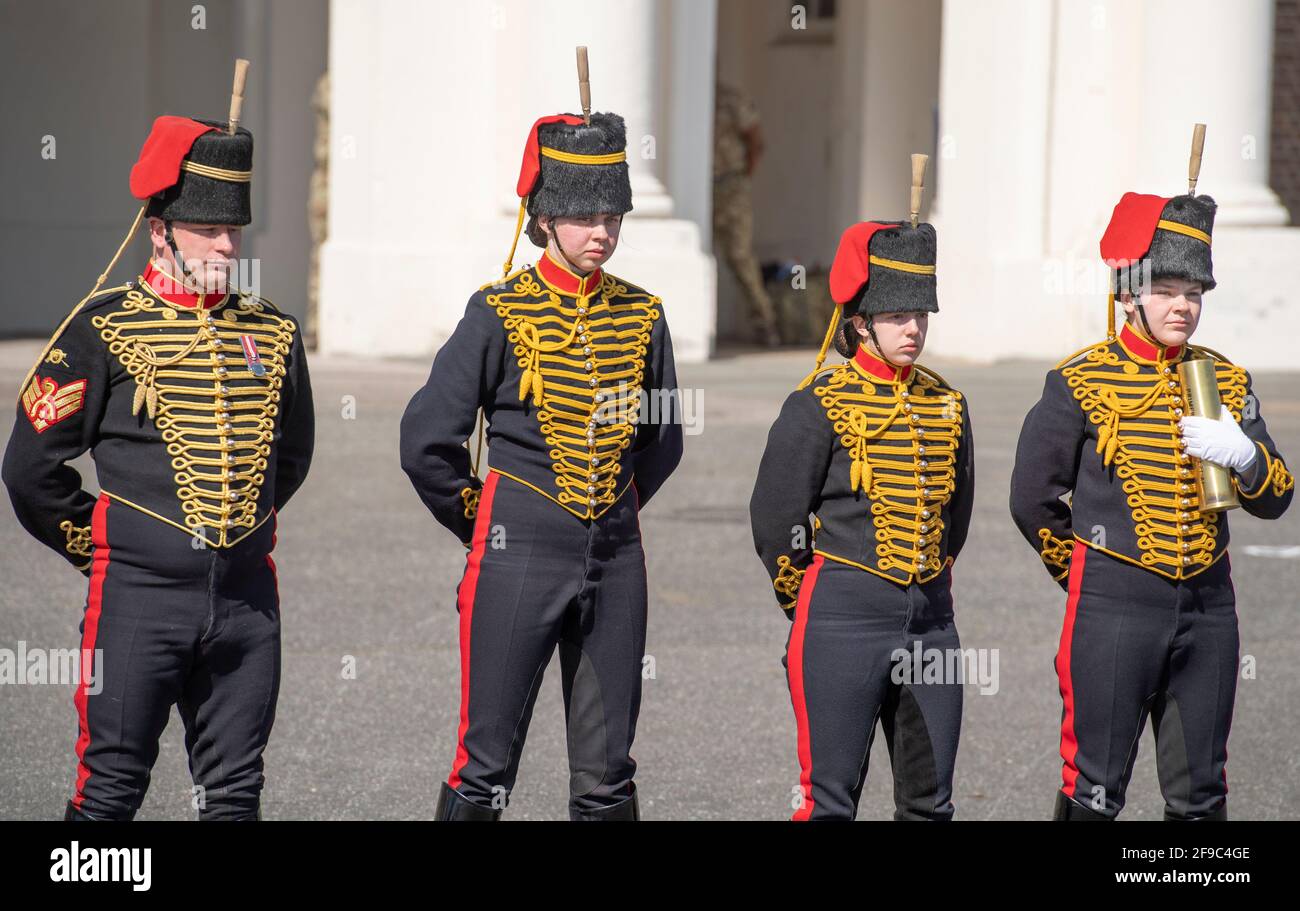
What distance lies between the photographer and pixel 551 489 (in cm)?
466

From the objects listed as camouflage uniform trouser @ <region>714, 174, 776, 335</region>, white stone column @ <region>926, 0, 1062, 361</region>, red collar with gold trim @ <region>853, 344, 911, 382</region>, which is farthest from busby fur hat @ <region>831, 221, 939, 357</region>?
camouflage uniform trouser @ <region>714, 174, 776, 335</region>

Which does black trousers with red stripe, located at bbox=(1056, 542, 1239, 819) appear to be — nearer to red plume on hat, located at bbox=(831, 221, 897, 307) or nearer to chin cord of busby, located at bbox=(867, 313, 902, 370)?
chin cord of busby, located at bbox=(867, 313, 902, 370)

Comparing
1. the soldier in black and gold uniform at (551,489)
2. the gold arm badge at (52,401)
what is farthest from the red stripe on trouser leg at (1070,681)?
the gold arm badge at (52,401)

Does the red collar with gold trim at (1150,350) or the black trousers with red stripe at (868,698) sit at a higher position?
the red collar with gold trim at (1150,350)


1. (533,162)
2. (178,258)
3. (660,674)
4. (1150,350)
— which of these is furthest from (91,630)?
(660,674)

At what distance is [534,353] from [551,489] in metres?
0.32

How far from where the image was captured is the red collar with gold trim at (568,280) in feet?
15.6

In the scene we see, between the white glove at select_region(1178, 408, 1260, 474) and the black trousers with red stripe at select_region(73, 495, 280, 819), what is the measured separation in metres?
2.13

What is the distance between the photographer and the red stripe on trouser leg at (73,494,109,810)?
4.40 metres

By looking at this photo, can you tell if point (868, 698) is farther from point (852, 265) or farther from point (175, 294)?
point (175, 294)

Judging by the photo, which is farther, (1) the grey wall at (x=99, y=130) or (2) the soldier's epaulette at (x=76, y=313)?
(1) the grey wall at (x=99, y=130)

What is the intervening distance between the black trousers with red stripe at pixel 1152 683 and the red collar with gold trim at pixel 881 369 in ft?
2.09

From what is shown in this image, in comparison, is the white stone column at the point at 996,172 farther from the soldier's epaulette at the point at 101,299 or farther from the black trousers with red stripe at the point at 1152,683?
the soldier's epaulette at the point at 101,299
